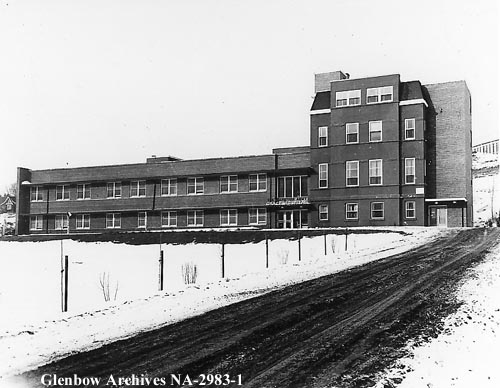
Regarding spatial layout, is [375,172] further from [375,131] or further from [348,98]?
[348,98]

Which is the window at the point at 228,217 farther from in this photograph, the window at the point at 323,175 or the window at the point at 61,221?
the window at the point at 61,221

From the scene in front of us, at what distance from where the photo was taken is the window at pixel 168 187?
5766 centimetres

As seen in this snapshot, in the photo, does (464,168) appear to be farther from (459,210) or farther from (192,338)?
(192,338)

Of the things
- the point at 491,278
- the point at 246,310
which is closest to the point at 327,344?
the point at 246,310

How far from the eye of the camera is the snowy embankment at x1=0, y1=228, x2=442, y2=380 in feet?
32.6

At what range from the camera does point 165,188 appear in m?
58.1

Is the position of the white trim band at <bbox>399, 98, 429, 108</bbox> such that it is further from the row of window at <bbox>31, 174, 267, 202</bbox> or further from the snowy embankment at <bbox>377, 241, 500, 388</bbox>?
the snowy embankment at <bbox>377, 241, 500, 388</bbox>

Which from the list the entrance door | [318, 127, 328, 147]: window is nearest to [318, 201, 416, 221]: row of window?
the entrance door

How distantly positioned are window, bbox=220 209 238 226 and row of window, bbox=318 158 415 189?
8831mm

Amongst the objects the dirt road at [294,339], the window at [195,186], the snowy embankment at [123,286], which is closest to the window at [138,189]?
the window at [195,186]

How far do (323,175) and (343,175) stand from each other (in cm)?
198

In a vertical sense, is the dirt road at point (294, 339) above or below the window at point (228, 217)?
below

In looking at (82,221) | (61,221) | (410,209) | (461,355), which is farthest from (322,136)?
(461,355)

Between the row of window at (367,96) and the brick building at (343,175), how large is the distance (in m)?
0.09
